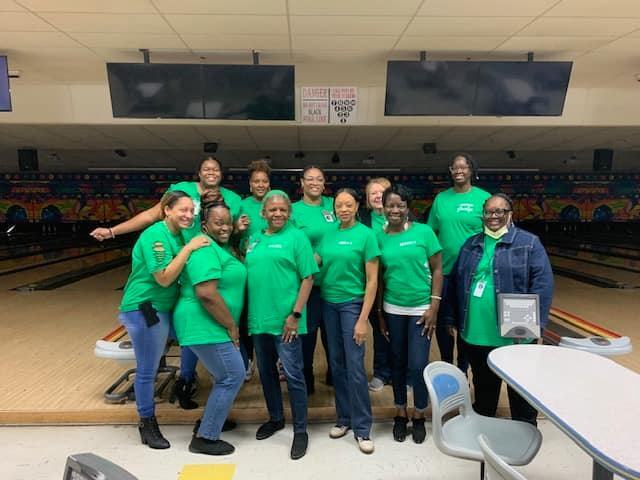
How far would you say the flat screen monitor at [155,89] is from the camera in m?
3.45

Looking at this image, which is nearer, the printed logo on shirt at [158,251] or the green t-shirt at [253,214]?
the printed logo on shirt at [158,251]

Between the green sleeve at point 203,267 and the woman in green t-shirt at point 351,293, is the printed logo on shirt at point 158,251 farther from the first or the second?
the woman in green t-shirt at point 351,293

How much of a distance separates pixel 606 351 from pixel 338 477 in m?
1.82

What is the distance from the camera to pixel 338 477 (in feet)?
6.48

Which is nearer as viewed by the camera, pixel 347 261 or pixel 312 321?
pixel 347 261

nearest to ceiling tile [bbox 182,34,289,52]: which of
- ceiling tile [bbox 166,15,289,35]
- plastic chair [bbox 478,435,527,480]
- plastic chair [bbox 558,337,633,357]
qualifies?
ceiling tile [bbox 166,15,289,35]

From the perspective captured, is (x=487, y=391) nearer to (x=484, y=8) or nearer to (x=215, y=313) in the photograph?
(x=215, y=313)

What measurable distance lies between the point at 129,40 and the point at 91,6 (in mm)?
586

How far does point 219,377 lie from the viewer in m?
2.09

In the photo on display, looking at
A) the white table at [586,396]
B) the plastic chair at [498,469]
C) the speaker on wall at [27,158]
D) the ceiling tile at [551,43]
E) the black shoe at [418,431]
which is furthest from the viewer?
the speaker on wall at [27,158]

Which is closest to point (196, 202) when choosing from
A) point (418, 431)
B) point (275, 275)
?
point (275, 275)

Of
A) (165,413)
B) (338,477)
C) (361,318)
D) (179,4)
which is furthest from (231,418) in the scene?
(179,4)

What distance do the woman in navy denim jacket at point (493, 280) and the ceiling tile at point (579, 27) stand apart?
5.48 feet

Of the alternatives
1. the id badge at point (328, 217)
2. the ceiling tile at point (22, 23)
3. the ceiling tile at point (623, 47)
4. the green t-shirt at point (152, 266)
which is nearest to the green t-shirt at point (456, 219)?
the id badge at point (328, 217)
